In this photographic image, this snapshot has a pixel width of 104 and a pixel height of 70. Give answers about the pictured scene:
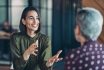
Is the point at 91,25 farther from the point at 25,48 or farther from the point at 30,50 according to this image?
the point at 25,48

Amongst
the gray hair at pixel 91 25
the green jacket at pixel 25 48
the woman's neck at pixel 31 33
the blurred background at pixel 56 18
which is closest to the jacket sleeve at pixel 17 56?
the green jacket at pixel 25 48

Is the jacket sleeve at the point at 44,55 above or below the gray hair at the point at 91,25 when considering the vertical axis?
below

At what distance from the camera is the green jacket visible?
3053 mm

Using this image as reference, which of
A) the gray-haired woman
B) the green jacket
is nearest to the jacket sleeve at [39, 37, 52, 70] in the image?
the green jacket

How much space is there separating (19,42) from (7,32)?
2.28 m

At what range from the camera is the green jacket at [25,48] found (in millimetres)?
3053

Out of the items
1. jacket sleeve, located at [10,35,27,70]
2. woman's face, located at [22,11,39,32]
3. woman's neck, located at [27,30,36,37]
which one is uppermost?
woman's face, located at [22,11,39,32]

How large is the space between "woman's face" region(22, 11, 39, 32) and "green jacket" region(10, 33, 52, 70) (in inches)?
2.9

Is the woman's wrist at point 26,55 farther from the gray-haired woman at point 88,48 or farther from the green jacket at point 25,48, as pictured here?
the gray-haired woman at point 88,48

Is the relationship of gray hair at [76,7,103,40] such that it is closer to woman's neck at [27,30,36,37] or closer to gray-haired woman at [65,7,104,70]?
gray-haired woman at [65,7,104,70]

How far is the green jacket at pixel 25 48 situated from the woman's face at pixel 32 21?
2.9 inches

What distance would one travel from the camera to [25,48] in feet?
10.1

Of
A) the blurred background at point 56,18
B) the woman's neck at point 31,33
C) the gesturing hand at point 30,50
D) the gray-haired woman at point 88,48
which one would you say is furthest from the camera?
the blurred background at point 56,18

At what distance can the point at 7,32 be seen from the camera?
534 centimetres
